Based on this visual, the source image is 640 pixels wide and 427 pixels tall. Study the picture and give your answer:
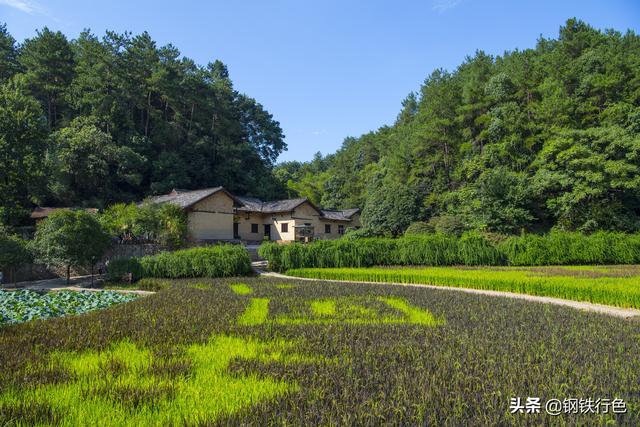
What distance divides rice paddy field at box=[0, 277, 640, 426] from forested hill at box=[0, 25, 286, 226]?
22.5 meters

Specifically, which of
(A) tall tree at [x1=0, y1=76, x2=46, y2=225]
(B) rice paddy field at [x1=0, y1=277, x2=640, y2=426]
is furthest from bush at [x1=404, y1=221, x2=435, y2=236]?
(A) tall tree at [x1=0, y1=76, x2=46, y2=225]

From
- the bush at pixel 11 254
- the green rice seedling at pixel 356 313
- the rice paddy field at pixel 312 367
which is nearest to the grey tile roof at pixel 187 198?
the bush at pixel 11 254

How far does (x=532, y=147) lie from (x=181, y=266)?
27.8 metres

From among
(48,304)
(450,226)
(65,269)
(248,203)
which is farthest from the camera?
(248,203)

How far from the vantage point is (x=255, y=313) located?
8.70 meters

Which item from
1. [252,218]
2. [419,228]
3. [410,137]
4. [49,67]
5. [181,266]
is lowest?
[181,266]

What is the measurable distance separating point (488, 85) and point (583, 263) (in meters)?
18.7

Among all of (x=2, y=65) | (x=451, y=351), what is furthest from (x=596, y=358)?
(x=2, y=65)

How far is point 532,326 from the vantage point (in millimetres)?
7199

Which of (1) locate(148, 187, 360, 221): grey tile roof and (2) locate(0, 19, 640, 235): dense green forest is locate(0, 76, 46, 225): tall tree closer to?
(2) locate(0, 19, 640, 235): dense green forest

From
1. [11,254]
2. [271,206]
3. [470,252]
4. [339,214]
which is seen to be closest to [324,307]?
[470,252]

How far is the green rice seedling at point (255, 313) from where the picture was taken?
7646mm

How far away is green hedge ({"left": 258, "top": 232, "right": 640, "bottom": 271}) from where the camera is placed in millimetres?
21219

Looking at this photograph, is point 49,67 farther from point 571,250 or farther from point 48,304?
point 571,250
